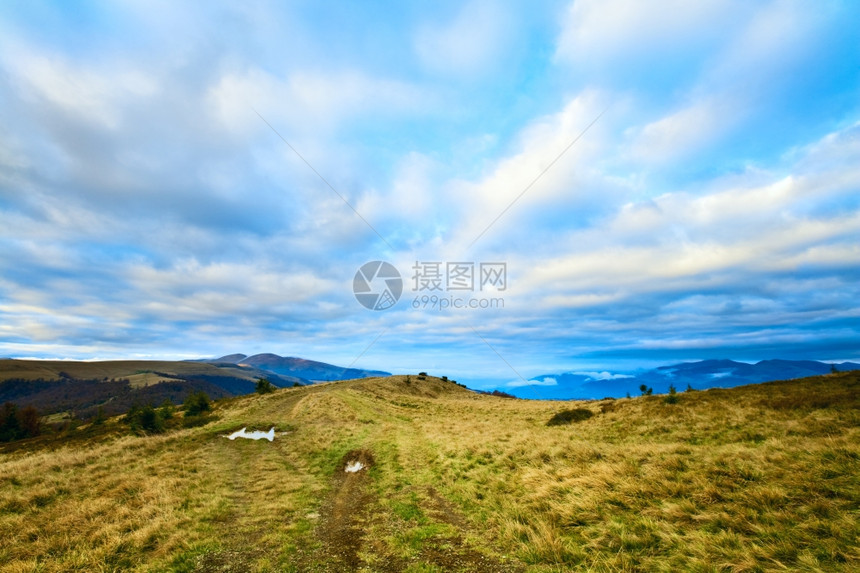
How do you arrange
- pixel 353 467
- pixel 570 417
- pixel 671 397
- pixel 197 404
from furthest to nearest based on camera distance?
pixel 197 404
pixel 570 417
pixel 671 397
pixel 353 467

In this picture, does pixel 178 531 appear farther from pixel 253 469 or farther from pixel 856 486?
pixel 856 486

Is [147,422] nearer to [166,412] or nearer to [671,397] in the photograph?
[166,412]

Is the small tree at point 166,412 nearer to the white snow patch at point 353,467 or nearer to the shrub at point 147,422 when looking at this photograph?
the shrub at point 147,422

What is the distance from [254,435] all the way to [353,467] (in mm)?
13301

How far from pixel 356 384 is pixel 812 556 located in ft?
188

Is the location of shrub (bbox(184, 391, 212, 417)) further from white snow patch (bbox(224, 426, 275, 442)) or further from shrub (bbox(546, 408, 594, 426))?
shrub (bbox(546, 408, 594, 426))

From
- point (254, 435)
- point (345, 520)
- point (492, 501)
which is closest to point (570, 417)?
point (492, 501)

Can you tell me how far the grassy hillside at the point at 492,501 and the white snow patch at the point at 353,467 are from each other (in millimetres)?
557

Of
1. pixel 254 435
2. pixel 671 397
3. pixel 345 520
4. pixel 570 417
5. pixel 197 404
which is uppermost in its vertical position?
pixel 671 397

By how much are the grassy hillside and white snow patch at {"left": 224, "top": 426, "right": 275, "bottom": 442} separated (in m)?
5.12

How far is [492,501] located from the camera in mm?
11578

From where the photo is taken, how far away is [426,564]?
324 inches

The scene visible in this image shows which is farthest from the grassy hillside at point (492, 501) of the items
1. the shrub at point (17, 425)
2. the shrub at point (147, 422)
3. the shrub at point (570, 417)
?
the shrub at point (17, 425)

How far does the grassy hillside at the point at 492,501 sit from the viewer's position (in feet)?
24.4
